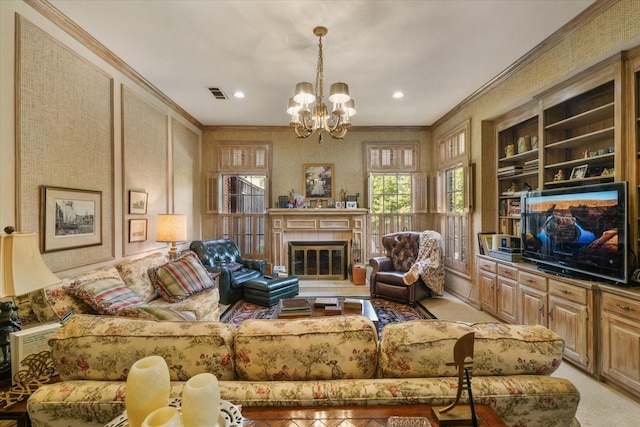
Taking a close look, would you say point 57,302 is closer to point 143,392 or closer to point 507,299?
point 143,392

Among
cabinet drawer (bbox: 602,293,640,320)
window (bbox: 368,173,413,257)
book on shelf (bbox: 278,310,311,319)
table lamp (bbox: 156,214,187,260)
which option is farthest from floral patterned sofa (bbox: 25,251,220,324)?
window (bbox: 368,173,413,257)

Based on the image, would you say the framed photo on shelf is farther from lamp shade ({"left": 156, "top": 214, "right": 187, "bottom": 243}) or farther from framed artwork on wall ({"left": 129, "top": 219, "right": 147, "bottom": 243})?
framed artwork on wall ({"left": 129, "top": 219, "right": 147, "bottom": 243})

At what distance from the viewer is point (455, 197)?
5.12 m

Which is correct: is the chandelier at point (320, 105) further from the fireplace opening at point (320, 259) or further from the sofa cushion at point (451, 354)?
the fireplace opening at point (320, 259)

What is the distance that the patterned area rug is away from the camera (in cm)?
386

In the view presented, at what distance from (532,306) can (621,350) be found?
84 cm

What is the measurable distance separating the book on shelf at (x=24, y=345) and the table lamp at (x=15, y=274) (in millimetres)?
89

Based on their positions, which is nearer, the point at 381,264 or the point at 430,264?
the point at 430,264

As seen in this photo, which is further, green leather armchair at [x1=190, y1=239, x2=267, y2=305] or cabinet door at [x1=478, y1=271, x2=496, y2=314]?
green leather armchair at [x1=190, y1=239, x2=267, y2=305]

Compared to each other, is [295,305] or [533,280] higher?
[533,280]

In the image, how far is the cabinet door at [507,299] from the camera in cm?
337

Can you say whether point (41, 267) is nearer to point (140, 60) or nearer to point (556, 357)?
point (556, 357)

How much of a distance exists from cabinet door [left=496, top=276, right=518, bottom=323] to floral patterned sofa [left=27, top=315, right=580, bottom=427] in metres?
2.54

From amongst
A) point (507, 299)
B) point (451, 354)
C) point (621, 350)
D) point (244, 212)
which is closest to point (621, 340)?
point (621, 350)
